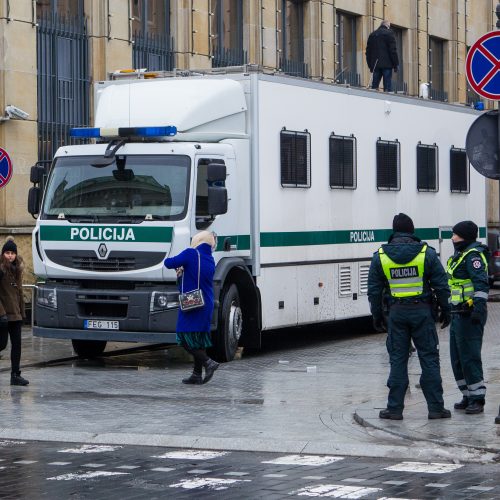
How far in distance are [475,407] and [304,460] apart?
8.83ft

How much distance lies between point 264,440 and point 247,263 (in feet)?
24.4

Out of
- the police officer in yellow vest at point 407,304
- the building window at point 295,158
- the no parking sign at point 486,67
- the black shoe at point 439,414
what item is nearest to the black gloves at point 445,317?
the police officer in yellow vest at point 407,304

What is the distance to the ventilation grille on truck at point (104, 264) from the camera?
17438mm

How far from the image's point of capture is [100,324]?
17.6 meters

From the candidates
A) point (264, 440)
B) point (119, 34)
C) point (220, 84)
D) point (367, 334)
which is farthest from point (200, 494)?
point (119, 34)

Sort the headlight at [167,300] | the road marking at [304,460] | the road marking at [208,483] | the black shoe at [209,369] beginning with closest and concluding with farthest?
1. the road marking at [208,483]
2. the road marking at [304,460]
3. the black shoe at [209,369]
4. the headlight at [167,300]

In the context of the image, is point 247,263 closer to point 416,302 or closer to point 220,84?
point 220,84

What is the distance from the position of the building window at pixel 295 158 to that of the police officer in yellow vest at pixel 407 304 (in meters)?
6.89

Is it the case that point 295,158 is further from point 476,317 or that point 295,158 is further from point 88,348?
point 476,317

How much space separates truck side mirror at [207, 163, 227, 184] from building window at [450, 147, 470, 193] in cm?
807

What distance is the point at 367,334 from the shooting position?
23.4m

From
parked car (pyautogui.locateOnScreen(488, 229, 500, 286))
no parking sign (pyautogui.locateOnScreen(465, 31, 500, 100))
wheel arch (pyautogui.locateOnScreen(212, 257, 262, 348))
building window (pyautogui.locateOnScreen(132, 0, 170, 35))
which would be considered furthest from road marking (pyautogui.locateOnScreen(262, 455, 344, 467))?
parked car (pyautogui.locateOnScreen(488, 229, 500, 286))

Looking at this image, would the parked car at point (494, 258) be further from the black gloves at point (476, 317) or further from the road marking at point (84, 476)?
the road marking at point (84, 476)

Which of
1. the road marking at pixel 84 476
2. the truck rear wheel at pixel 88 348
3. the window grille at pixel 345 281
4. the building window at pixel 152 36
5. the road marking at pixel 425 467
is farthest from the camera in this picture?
the building window at pixel 152 36
